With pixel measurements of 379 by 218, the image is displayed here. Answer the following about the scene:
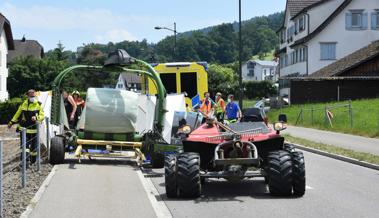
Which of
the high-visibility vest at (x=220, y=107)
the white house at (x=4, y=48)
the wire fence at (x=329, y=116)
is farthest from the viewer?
the white house at (x=4, y=48)

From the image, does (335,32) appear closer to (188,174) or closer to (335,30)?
(335,30)

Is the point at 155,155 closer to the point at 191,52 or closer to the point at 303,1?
the point at 303,1

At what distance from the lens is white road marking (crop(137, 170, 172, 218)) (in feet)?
31.0

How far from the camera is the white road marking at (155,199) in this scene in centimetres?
945

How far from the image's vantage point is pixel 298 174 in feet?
34.9

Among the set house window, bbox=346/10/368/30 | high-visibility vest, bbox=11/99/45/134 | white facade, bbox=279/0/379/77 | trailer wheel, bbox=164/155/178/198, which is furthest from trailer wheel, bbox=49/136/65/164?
house window, bbox=346/10/368/30

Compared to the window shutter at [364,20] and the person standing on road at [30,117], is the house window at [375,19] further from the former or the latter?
the person standing on road at [30,117]

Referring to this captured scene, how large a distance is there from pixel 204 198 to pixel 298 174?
5.22 ft

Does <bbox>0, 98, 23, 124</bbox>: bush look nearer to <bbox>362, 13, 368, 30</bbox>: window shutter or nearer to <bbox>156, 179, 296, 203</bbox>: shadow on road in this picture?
<bbox>362, 13, 368, 30</bbox>: window shutter

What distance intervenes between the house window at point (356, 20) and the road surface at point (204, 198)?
47521 mm

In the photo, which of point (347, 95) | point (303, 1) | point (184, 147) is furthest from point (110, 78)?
point (184, 147)

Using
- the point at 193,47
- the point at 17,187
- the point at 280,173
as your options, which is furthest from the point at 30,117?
the point at 193,47

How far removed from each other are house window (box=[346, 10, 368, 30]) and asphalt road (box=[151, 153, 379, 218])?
157ft

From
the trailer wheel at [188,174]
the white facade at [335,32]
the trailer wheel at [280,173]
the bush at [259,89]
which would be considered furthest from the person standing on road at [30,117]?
the bush at [259,89]
